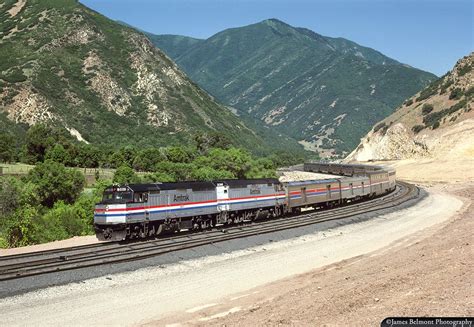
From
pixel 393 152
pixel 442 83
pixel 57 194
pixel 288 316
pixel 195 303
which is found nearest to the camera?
pixel 288 316

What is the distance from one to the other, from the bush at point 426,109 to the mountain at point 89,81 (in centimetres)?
6974

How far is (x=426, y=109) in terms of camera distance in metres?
158

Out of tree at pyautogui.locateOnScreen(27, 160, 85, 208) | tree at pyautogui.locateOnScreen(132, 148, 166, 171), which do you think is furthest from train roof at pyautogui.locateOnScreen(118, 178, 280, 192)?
tree at pyautogui.locateOnScreen(132, 148, 166, 171)

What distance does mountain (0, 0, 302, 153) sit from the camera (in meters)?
137

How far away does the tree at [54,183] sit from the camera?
7294 cm

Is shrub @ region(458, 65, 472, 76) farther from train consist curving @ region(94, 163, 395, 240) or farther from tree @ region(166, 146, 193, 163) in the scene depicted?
train consist curving @ region(94, 163, 395, 240)

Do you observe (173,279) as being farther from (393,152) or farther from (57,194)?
(393,152)

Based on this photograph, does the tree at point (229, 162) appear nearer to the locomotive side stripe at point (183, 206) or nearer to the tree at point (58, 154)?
the tree at point (58, 154)

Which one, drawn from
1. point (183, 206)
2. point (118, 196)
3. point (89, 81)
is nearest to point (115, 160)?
point (89, 81)

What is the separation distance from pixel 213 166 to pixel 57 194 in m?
35.7

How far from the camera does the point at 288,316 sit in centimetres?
1627

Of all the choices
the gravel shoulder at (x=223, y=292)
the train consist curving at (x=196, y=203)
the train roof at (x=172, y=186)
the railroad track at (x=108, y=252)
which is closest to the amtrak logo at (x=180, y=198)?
the train consist curving at (x=196, y=203)

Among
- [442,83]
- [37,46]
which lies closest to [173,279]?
[37,46]

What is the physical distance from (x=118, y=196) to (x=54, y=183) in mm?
45685
